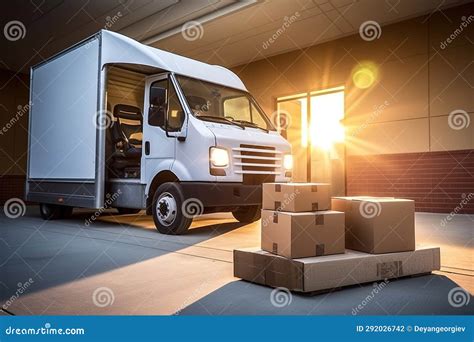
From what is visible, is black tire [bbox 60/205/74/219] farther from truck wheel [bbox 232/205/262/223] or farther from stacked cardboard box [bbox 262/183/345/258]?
stacked cardboard box [bbox 262/183/345/258]

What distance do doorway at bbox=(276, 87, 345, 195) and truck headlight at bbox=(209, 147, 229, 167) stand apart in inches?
242

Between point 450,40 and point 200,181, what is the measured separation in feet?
22.6

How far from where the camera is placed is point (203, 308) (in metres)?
2.60

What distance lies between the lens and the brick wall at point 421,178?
8930 millimetres

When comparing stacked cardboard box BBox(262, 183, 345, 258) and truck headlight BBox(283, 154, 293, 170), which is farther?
truck headlight BBox(283, 154, 293, 170)

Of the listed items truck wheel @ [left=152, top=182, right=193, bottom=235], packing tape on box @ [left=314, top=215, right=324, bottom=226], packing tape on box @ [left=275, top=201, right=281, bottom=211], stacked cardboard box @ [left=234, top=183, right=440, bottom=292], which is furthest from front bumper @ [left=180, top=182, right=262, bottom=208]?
packing tape on box @ [left=314, top=215, right=324, bottom=226]

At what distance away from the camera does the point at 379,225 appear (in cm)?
321

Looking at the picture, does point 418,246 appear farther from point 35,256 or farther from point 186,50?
point 186,50

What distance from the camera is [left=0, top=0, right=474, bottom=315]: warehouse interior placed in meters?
3.02

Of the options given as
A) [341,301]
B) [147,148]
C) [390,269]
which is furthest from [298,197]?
[147,148]

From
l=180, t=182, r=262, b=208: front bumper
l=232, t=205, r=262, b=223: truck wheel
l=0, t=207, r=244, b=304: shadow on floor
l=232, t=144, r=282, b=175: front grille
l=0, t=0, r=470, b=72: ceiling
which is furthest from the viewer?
l=0, t=0, r=470, b=72: ceiling

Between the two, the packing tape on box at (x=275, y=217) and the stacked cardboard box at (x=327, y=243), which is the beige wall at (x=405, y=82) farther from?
the packing tape on box at (x=275, y=217)

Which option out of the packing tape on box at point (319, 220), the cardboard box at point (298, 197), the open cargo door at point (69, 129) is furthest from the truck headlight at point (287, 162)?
the packing tape on box at point (319, 220)

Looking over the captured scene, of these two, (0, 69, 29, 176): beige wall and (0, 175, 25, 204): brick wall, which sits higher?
(0, 69, 29, 176): beige wall
